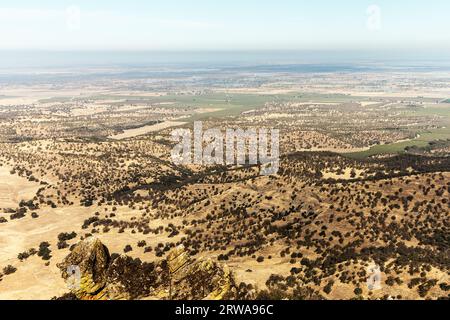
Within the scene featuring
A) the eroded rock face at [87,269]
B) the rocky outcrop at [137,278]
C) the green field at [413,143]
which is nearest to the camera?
the eroded rock face at [87,269]

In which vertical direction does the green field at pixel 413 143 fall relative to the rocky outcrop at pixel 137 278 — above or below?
below

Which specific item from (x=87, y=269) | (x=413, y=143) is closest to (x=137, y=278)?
(x=87, y=269)

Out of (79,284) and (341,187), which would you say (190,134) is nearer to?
(341,187)

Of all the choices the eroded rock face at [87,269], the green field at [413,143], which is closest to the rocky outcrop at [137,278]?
the eroded rock face at [87,269]

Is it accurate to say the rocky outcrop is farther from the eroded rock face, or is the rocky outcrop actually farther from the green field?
the green field

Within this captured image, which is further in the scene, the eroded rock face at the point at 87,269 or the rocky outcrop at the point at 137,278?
the rocky outcrop at the point at 137,278

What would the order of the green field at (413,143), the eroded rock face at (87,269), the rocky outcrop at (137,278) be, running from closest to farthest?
the eroded rock face at (87,269)
the rocky outcrop at (137,278)
the green field at (413,143)

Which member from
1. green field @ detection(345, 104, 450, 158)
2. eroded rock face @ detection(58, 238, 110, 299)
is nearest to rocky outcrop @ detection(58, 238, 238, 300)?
eroded rock face @ detection(58, 238, 110, 299)

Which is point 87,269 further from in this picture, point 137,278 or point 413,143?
point 413,143

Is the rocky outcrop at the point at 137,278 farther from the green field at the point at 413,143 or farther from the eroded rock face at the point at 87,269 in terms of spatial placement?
the green field at the point at 413,143
